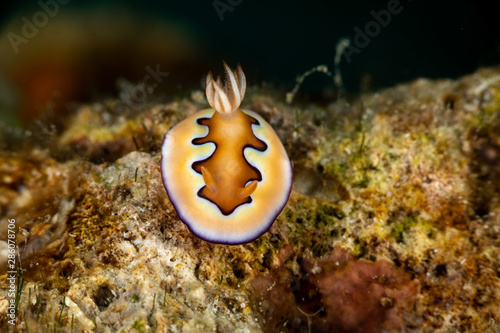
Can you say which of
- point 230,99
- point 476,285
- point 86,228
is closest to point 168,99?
point 230,99

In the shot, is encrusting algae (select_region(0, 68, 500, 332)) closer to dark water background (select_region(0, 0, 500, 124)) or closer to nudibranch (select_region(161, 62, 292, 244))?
nudibranch (select_region(161, 62, 292, 244))

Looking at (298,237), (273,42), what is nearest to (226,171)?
(298,237)

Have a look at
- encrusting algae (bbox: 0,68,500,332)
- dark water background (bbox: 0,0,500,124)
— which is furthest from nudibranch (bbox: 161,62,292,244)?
dark water background (bbox: 0,0,500,124)

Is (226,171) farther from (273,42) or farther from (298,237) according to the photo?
(273,42)

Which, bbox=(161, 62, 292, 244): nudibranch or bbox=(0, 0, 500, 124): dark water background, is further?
bbox=(0, 0, 500, 124): dark water background

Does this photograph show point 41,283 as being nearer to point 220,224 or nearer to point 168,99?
point 220,224
